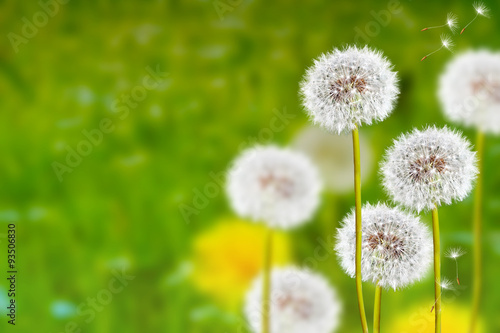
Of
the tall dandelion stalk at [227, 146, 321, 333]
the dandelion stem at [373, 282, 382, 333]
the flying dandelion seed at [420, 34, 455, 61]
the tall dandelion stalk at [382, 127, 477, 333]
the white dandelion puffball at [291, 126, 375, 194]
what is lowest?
the dandelion stem at [373, 282, 382, 333]

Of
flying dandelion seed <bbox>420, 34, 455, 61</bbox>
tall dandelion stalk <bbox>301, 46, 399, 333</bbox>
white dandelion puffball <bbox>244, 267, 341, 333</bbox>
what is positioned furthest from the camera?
flying dandelion seed <bbox>420, 34, 455, 61</bbox>

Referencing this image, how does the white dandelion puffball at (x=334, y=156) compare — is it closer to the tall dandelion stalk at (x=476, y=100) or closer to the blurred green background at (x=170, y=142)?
the blurred green background at (x=170, y=142)

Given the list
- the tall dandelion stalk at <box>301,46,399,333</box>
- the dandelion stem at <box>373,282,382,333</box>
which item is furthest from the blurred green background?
the tall dandelion stalk at <box>301,46,399,333</box>

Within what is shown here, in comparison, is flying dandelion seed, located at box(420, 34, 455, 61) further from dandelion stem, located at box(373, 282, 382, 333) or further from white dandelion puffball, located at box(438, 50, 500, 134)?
dandelion stem, located at box(373, 282, 382, 333)

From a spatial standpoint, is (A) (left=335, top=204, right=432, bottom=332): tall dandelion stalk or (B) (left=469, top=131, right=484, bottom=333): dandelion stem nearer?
(A) (left=335, top=204, right=432, bottom=332): tall dandelion stalk

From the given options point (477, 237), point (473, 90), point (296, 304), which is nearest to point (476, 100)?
point (473, 90)

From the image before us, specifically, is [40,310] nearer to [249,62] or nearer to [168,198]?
[168,198]

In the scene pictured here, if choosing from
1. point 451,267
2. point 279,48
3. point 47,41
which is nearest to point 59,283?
point 47,41
